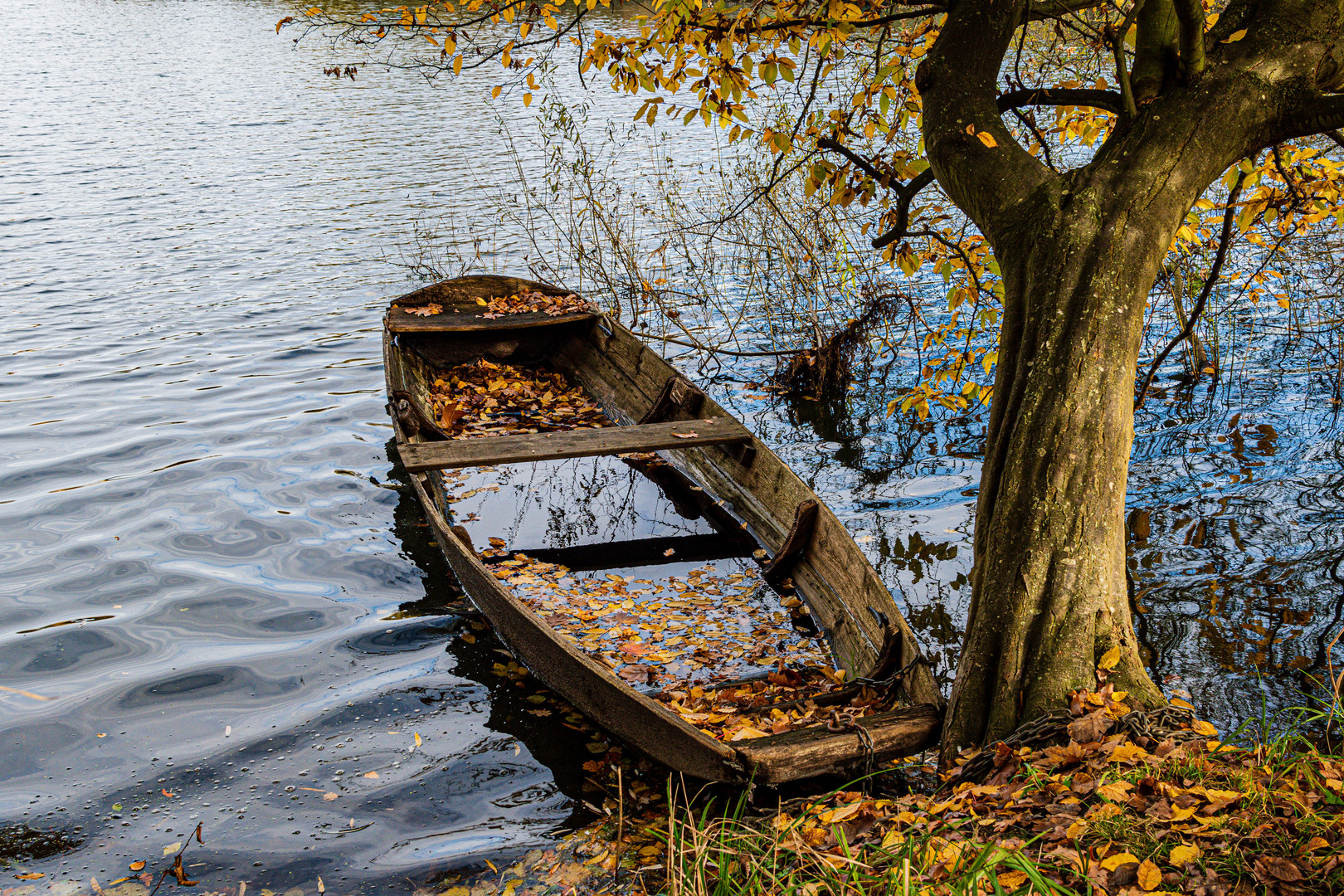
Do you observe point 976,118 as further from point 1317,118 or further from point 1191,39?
point 1317,118

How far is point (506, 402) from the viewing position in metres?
8.95

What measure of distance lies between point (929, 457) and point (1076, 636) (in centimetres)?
445

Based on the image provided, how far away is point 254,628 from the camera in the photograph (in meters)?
6.05

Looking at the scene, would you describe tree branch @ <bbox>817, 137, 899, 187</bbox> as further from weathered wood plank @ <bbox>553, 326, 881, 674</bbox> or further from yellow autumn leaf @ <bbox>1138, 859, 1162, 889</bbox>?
yellow autumn leaf @ <bbox>1138, 859, 1162, 889</bbox>

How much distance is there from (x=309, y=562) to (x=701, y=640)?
3.12m

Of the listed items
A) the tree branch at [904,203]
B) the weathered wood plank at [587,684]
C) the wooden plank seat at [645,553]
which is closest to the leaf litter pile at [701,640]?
the wooden plank seat at [645,553]

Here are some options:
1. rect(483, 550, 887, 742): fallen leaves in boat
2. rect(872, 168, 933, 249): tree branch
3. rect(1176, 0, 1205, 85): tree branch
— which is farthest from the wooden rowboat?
rect(1176, 0, 1205, 85): tree branch

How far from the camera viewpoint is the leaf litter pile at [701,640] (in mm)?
4422

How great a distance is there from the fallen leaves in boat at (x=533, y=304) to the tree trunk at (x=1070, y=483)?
6359 mm

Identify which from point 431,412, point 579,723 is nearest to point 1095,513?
point 579,723

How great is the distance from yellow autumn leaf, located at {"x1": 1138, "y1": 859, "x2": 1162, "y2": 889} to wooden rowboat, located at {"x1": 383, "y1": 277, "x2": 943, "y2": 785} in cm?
128

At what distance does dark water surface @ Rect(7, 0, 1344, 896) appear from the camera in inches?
179

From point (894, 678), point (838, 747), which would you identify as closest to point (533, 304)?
point (894, 678)

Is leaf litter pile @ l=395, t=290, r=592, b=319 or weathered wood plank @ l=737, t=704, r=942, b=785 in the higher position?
leaf litter pile @ l=395, t=290, r=592, b=319
